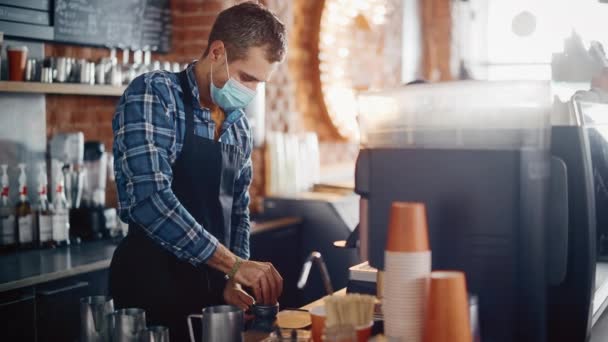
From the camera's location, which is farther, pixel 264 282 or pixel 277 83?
pixel 277 83

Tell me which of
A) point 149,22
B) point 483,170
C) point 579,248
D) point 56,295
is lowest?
point 56,295

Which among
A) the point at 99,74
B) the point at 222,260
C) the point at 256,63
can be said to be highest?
the point at 99,74

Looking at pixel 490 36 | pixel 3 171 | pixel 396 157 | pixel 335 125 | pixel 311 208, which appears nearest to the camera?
pixel 396 157

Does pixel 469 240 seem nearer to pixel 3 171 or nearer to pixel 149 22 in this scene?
pixel 3 171

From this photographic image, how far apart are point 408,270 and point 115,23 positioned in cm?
295

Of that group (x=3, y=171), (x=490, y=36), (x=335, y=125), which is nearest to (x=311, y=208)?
(x=335, y=125)

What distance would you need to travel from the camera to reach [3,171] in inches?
134

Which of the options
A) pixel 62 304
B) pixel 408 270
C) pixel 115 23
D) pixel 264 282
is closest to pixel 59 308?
Answer: pixel 62 304

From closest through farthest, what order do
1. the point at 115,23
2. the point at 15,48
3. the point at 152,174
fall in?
the point at 152,174 < the point at 15,48 < the point at 115,23

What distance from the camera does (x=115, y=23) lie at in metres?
3.99

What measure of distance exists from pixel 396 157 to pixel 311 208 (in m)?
2.92

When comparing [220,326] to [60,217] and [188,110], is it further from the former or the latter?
[60,217]

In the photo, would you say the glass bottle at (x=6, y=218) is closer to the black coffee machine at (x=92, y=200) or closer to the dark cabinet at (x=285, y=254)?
the black coffee machine at (x=92, y=200)

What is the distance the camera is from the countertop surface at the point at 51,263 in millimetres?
2803
